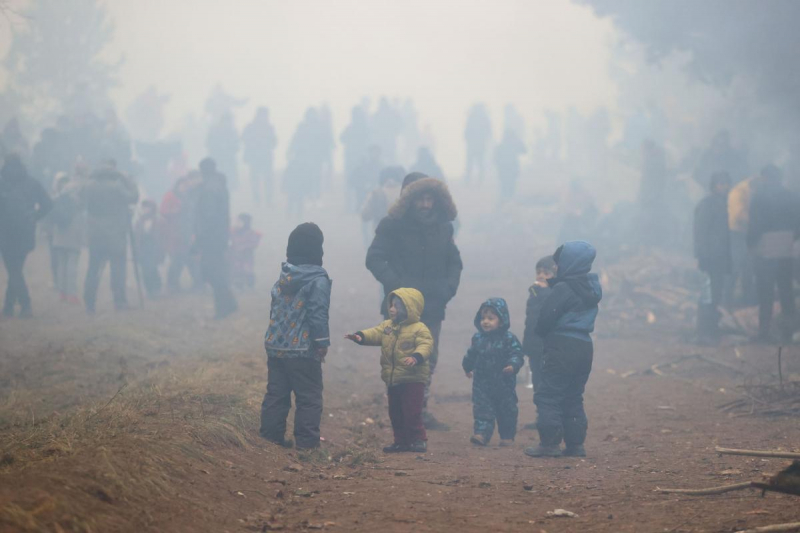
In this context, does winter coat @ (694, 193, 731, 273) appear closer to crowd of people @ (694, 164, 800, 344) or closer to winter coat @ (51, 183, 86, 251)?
crowd of people @ (694, 164, 800, 344)

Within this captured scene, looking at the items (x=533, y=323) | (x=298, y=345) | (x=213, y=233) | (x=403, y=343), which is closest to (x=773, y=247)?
(x=533, y=323)

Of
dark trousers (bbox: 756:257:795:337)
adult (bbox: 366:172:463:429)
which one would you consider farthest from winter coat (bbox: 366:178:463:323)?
dark trousers (bbox: 756:257:795:337)

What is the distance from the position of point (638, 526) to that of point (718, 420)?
13.5 ft

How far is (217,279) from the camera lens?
43.9ft

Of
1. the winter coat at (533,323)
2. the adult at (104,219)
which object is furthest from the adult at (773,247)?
the adult at (104,219)

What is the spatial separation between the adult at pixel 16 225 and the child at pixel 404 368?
A: 899 centimetres

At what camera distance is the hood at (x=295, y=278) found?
5.28 m

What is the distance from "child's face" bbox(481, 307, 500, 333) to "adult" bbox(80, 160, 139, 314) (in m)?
9.17

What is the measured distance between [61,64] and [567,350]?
30.9m

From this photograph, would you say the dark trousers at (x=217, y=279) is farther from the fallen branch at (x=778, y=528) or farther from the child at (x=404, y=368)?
the fallen branch at (x=778, y=528)

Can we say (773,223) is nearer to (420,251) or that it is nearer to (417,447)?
(420,251)

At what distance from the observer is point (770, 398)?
7.12 m

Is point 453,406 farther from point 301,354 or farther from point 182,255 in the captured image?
point 182,255

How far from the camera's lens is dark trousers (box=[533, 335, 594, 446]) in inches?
223
